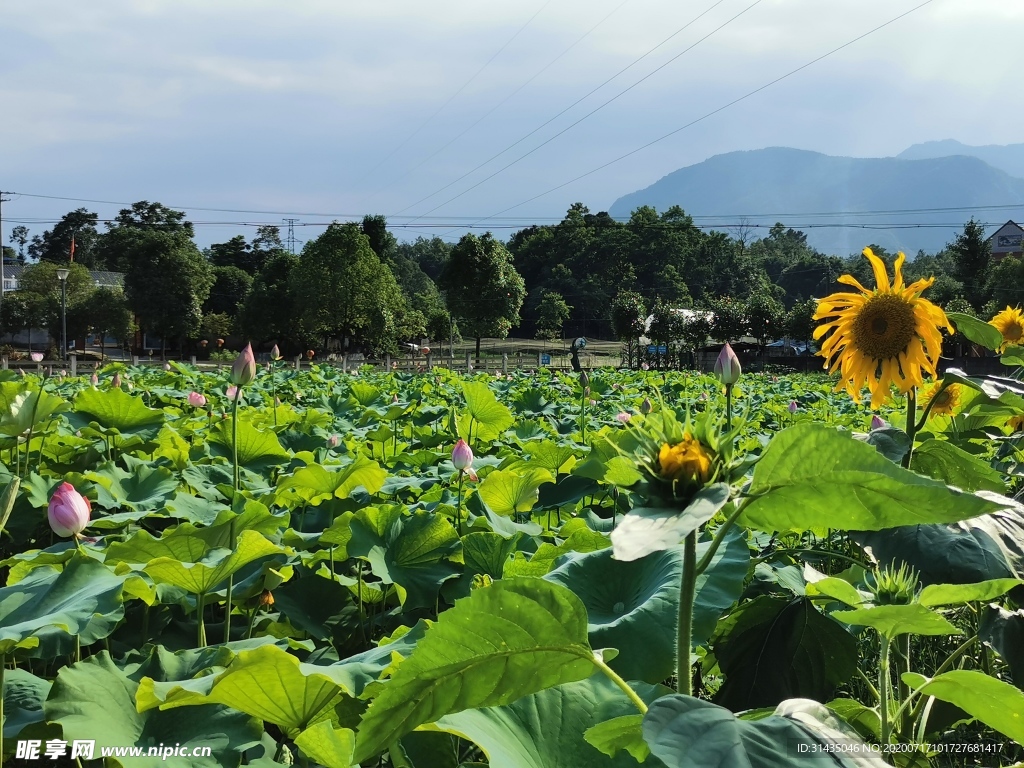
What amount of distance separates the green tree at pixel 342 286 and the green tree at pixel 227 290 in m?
24.6

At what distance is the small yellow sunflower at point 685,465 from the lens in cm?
66

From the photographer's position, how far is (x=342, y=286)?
30.9 meters

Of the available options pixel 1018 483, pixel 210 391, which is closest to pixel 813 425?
pixel 1018 483

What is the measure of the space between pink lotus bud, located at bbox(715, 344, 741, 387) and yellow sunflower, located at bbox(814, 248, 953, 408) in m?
0.37

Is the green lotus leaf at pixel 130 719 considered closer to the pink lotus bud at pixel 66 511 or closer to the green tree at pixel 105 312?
the pink lotus bud at pixel 66 511

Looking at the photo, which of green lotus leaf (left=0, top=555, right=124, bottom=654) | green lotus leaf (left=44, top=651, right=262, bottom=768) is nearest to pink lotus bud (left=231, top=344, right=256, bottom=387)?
green lotus leaf (left=0, top=555, right=124, bottom=654)

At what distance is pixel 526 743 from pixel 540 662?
0.80 ft

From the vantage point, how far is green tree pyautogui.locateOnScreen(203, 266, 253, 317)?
177 feet

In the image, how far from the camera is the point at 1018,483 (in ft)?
6.42

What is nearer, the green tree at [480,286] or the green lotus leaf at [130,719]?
the green lotus leaf at [130,719]

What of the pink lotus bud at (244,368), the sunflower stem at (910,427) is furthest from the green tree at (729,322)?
the sunflower stem at (910,427)

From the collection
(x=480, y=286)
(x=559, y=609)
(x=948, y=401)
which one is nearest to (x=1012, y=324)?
(x=948, y=401)

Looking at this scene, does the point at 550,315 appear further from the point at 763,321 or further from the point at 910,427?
the point at 910,427

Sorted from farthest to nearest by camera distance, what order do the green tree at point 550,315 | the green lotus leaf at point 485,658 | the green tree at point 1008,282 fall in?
the green tree at point 550,315, the green tree at point 1008,282, the green lotus leaf at point 485,658
